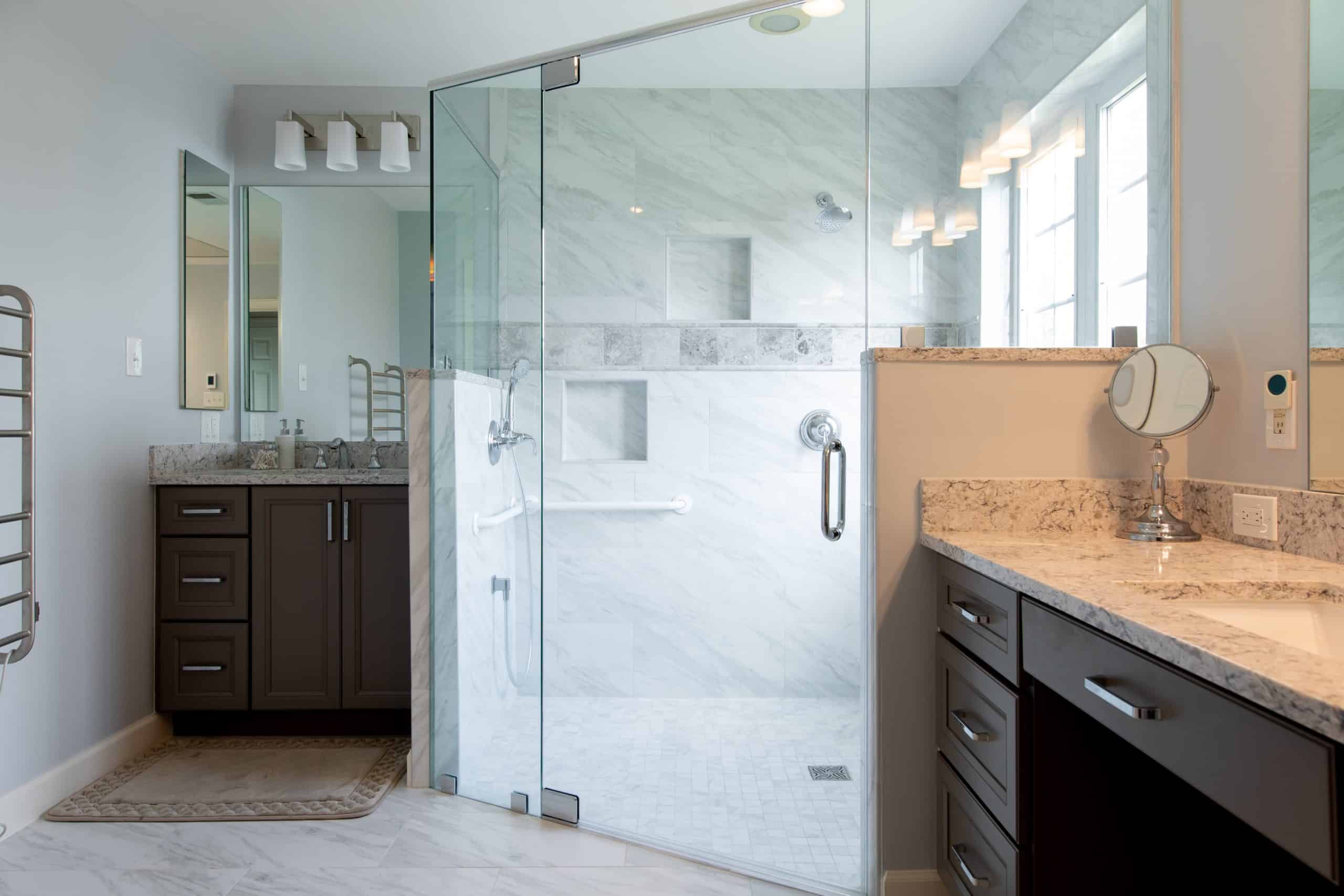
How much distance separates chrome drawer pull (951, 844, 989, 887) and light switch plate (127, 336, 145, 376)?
8.95 ft

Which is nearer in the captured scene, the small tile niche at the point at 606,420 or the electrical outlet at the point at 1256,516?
the electrical outlet at the point at 1256,516

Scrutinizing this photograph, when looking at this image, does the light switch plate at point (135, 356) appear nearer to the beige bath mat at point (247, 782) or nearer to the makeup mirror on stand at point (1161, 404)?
the beige bath mat at point (247, 782)

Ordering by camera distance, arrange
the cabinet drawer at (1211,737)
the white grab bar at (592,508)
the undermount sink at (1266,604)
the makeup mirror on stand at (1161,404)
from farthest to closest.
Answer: the white grab bar at (592,508) → the makeup mirror on stand at (1161,404) → the undermount sink at (1266,604) → the cabinet drawer at (1211,737)

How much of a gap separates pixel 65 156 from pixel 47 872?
191 centimetres

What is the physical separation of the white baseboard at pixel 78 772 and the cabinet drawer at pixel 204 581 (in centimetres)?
37

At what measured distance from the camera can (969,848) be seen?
5.04 ft

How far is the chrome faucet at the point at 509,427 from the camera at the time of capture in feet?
7.43

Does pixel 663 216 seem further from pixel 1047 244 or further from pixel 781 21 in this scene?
pixel 1047 244

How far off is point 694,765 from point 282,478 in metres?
1.62

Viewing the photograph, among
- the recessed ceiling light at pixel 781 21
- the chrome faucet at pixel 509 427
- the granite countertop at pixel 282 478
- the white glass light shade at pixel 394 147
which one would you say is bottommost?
the granite countertop at pixel 282 478

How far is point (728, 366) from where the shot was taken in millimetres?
2326

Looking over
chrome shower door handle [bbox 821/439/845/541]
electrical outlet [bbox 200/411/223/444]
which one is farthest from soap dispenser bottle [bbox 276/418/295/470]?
chrome shower door handle [bbox 821/439/845/541]

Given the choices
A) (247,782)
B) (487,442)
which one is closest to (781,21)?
(487,442)

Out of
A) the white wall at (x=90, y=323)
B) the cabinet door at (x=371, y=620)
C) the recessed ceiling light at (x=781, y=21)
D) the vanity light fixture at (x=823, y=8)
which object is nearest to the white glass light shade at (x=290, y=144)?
the white wall at (x=90, y=323)
